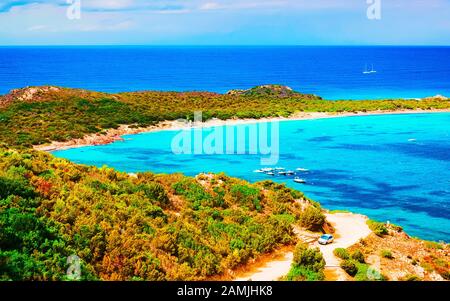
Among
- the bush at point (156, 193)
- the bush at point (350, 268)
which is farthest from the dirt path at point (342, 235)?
the bush at point (156, 193)

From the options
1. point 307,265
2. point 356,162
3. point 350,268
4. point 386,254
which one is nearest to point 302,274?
point 307,265

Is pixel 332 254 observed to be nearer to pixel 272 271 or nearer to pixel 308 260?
pixel 308 260

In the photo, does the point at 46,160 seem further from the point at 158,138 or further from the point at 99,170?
the point at 158,138

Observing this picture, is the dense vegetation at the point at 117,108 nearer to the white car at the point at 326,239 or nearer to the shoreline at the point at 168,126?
the shoreline at the point at 168,126

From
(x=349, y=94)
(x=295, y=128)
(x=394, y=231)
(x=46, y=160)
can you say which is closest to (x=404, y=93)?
(x=349, y=94)

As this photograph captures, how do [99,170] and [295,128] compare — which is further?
[295,128]

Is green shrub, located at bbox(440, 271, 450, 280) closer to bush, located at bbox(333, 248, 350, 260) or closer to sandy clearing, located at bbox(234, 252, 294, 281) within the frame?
bush, located at bbox(333, 248, 350, 260)
